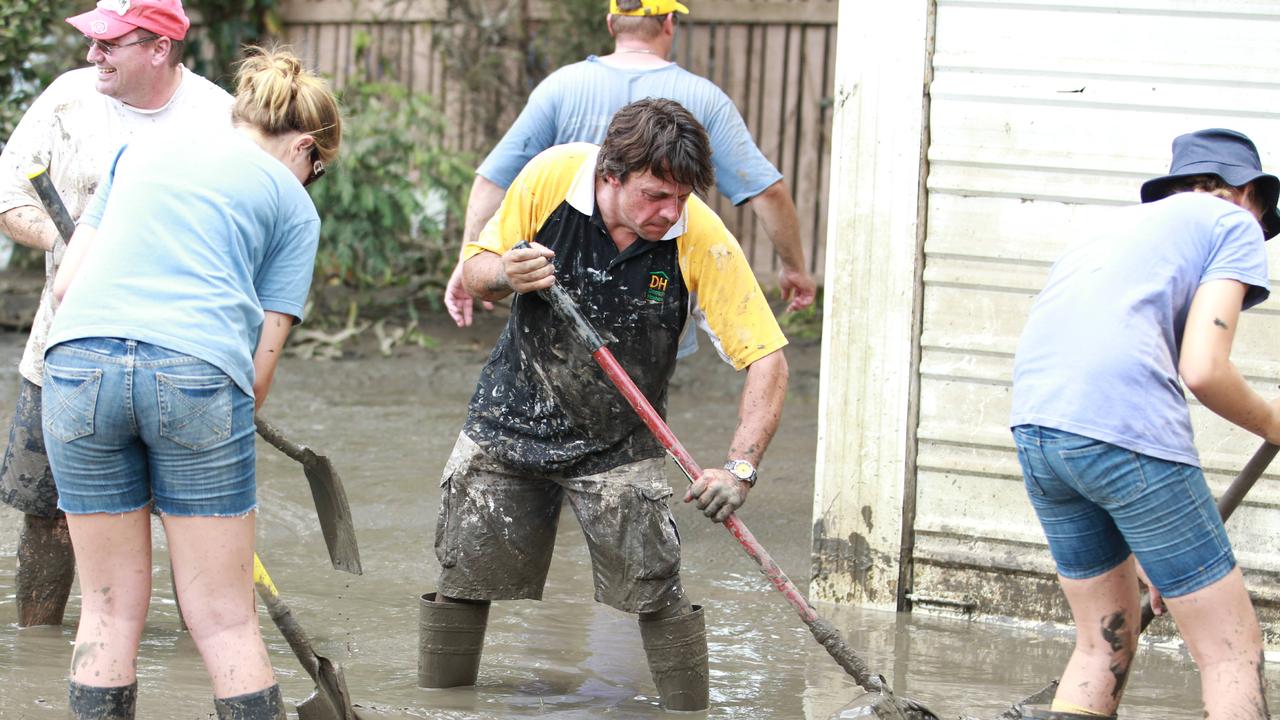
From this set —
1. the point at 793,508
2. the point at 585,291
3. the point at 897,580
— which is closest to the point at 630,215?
the point at 585,291

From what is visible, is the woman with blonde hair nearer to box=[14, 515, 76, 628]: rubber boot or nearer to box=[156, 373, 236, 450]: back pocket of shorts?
box=[156, 373, 236, 450]: back pocket of shorts

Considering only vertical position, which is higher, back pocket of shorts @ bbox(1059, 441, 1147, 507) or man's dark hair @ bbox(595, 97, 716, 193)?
man's dark hair @ bbox(595, 97, 716, 193)

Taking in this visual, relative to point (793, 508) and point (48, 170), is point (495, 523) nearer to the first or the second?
point (48, 170)

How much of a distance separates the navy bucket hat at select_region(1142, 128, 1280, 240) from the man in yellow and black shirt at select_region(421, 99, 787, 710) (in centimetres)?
107

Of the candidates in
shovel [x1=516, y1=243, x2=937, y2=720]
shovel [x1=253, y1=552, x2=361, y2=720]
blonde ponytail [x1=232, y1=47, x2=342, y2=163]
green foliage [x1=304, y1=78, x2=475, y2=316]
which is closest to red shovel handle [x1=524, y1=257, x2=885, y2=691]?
shovel [x1=516, y1=243, x2=937, y2=720]

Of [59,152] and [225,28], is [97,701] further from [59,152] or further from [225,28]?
[225,28]

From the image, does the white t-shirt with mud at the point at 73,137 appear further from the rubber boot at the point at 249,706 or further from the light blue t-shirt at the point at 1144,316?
the light blue t-shirt at the point at 1144,316

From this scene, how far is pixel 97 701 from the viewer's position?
306 centimetres

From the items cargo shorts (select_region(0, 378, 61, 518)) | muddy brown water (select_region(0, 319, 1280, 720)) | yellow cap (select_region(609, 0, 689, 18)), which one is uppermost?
yellow cap (select_region(609, 0, 689, 18))

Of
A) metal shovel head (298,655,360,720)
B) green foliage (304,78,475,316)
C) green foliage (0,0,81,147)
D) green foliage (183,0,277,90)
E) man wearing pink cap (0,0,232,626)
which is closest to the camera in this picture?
metal shovel head (298,655,360,720)

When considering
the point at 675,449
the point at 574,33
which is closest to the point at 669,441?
the point at 675,449

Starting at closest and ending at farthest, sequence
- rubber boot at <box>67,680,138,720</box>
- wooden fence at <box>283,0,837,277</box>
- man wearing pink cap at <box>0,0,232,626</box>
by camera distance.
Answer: rubber boot at <box>67,680,138,720</box>
man wearing pink cap at <box>0,0,232,626</box>
wooden fence at <box>283,0,837,277</box>

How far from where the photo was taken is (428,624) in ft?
13.3

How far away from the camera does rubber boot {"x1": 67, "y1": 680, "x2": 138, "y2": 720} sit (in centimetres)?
306
